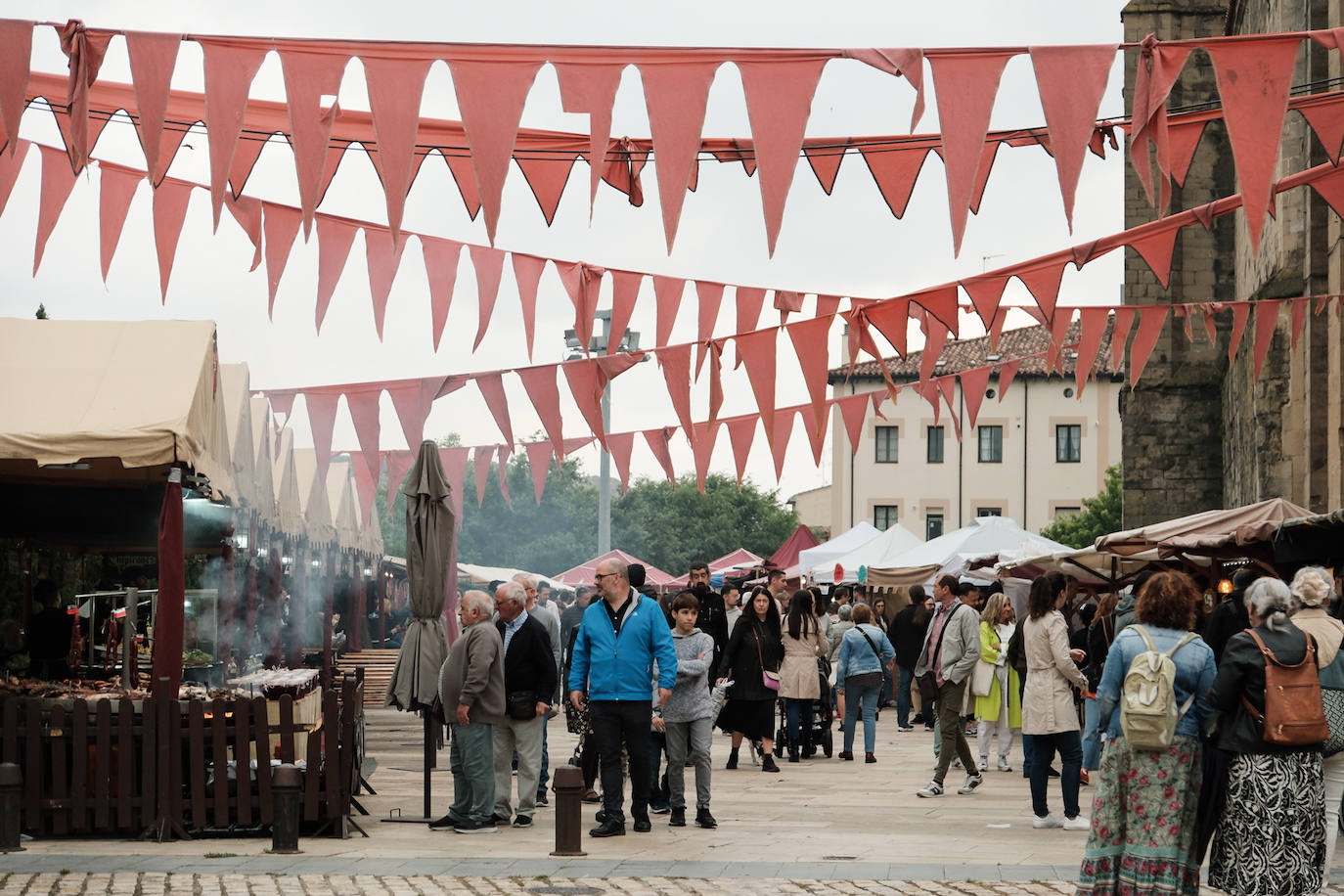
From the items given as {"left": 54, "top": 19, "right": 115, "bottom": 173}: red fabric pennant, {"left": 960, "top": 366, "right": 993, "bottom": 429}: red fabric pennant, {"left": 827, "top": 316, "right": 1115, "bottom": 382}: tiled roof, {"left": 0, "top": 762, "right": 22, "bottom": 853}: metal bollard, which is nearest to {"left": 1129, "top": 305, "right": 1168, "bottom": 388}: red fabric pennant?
{"left": 960, "top": 366, "right": 993, "bottom": 429}: red fabric pennant

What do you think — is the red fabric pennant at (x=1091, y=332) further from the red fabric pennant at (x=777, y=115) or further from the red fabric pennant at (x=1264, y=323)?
the red fabric pennant at (x=777, y=115)

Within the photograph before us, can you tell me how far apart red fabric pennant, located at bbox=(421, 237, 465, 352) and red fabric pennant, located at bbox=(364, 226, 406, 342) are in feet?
0.65

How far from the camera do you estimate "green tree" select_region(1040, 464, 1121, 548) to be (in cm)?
5925

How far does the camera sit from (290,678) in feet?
37.4

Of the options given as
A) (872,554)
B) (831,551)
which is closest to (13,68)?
(872,554)

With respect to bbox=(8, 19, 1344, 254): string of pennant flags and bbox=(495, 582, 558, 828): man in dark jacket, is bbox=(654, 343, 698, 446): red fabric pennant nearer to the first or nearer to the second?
bbox=(495, 582, 558, 828): man in dark jacket

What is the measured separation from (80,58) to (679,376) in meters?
5.31

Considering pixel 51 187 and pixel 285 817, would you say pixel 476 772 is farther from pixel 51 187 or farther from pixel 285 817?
pixel 51 187

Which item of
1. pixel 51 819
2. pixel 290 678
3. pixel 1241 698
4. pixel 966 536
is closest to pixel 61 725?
pixel 51 819

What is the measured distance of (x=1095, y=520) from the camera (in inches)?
2371

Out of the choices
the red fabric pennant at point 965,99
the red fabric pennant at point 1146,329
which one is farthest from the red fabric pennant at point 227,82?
the red fabric pennant at point 1146,329

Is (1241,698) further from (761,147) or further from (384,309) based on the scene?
(384,309)

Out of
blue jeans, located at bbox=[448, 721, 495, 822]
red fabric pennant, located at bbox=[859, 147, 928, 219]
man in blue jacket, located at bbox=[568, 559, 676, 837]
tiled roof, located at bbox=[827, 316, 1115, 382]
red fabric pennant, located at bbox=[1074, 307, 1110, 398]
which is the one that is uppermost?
tiled roof, located at bbox=[827, 316, 1115, 382]

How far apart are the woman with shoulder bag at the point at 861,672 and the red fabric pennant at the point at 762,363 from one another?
5689mm
